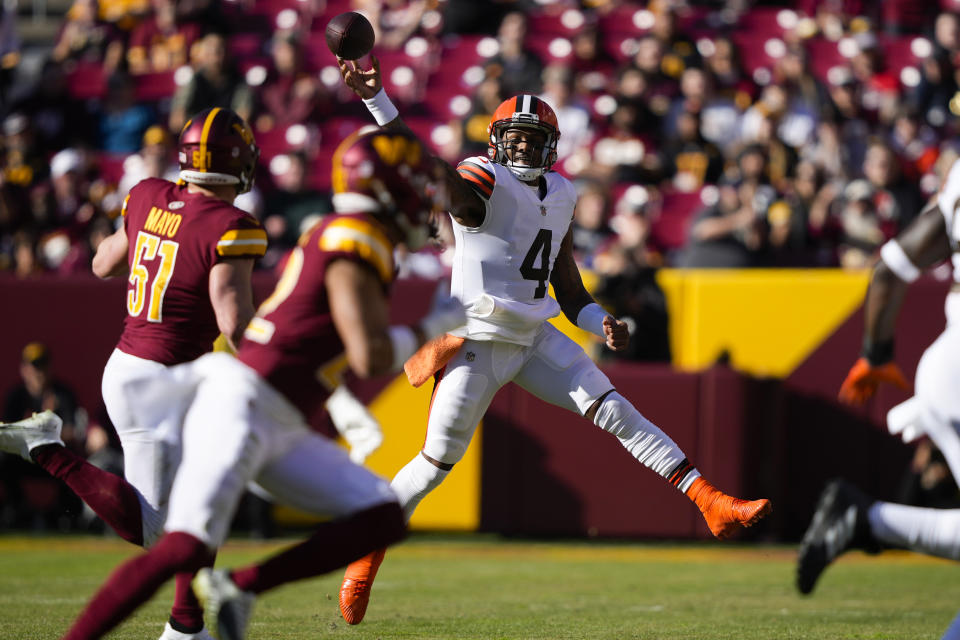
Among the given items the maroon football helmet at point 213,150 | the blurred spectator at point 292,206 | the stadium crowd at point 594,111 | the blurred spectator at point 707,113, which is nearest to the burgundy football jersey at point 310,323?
the maroon football helmet at point 213,150

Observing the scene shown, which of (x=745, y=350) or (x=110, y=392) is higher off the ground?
(x=110, y=392)

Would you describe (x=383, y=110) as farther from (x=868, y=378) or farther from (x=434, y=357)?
(x=868, y=378)

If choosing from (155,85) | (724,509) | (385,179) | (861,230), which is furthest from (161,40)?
(385,179)

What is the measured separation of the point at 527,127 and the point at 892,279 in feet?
6.50

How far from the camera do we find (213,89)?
521 inches

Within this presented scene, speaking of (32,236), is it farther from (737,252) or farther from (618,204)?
(737,252)

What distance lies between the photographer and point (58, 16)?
19281 mm

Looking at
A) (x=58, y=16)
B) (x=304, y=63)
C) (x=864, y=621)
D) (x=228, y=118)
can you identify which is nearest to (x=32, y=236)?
(x=304, y=63)

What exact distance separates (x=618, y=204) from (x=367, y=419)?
8299 mm

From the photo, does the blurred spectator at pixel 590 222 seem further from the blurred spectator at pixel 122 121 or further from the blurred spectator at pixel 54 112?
the blurred spectator at pixel 54 112

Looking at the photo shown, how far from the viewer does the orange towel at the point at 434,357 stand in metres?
5.73

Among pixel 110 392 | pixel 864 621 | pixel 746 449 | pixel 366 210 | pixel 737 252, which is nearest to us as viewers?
pixel 366 210

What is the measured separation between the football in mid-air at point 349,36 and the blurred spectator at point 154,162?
5656 mm

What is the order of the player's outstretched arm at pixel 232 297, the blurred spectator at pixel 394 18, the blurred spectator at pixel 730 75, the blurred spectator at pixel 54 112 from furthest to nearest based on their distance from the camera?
the blurred spectator at pixel 394 18 → the blurred spectator at pixel 54 112 → the blurred spectator at pixel 730 75 → the player's outstretched arm at pixel 232 297
